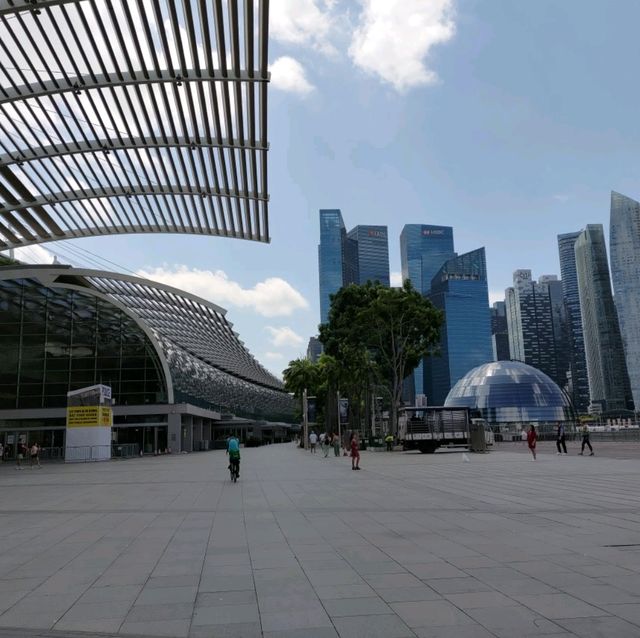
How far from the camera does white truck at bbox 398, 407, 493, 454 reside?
127 ft

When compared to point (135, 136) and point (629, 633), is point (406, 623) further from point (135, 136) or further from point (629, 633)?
point (135, 136)

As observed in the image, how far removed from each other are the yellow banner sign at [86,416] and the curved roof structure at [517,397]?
216ft

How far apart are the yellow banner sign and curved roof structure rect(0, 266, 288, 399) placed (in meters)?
13.9

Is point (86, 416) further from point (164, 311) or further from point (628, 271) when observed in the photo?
point (628, 271)

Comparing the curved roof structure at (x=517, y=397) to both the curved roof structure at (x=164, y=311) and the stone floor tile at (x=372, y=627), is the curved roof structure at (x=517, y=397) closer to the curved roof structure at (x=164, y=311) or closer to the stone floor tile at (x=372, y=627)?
the curved roof structure at (x=164, y=311)

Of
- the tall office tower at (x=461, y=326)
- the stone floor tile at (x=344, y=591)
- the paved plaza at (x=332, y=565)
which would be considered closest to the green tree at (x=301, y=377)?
the paved plaza at (x=332, y=565)

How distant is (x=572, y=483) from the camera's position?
54.0 ft

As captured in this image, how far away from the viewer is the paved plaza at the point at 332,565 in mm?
5336

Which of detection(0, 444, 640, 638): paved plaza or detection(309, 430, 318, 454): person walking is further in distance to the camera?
detection(309, 430, 318, 454): person walking

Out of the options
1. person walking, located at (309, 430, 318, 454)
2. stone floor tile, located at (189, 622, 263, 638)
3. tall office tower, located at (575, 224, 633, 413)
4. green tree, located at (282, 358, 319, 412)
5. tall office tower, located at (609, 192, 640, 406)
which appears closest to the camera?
stone floor tile, located at (189, 622, 263, 638)

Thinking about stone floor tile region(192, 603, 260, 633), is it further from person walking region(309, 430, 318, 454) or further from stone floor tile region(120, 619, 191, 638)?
person walking region(309, 430, 318, 454)

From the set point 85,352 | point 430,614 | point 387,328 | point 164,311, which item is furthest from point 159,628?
point 164,311

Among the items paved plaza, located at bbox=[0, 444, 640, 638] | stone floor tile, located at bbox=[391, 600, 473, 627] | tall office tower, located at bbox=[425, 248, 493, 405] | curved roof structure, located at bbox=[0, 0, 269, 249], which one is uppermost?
tall office tower, located at bbox=[425, 248, 493, 405]

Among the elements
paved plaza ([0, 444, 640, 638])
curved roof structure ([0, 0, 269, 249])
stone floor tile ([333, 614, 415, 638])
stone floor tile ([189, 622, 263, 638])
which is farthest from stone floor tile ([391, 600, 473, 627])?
curved roof structure ([0, 0, 269, 249])
